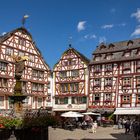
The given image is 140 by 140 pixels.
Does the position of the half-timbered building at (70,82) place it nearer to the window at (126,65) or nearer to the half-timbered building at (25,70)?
the half-timbered building at (25,70)

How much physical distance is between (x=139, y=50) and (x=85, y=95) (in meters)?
10.0

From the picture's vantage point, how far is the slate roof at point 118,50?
46.0 m

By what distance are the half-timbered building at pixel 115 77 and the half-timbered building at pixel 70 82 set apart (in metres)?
1.22

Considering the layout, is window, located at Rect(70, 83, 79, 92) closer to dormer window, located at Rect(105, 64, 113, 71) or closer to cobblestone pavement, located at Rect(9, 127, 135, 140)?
dormer window, located at Rect(105, 64, 113, 71)

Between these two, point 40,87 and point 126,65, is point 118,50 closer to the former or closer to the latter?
point 126,65

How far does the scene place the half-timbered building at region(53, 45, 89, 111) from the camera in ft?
162

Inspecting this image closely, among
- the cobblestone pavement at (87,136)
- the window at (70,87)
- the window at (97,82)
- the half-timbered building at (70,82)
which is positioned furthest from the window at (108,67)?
the cobblestone pavement at (87,136)

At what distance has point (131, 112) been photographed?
43.6m

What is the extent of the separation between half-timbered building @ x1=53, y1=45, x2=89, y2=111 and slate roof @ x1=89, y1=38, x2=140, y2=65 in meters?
2.15

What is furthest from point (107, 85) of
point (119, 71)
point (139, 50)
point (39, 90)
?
point (39, 90)

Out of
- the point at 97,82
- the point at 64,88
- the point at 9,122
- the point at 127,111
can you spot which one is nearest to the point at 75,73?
the point at 64,88

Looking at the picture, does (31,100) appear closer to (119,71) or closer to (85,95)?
(85,95)

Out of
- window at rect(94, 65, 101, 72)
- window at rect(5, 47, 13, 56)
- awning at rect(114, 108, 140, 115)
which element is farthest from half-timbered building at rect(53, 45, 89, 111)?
window at rect(5, 47, 13, 56)

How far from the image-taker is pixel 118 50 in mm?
47562
